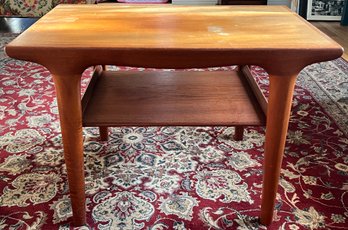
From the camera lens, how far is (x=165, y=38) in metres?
0.95

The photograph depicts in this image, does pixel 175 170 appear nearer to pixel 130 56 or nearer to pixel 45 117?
pixel 130 56

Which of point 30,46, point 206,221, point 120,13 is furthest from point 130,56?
point 206,221

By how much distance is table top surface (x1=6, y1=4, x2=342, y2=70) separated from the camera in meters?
0.88

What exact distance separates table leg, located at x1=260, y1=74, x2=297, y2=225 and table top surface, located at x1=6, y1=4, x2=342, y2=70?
77mm

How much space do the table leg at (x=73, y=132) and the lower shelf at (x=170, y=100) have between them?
0.07 meters

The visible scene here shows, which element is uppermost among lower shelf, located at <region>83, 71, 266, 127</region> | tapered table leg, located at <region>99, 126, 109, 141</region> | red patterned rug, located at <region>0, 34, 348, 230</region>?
lower shelf, located at <region>83, 71, 266, 127</region>

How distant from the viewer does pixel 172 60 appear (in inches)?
35.0

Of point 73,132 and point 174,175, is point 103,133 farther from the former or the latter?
point 73,132

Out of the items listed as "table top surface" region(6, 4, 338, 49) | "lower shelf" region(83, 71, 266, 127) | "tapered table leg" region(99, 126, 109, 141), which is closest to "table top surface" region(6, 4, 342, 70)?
"table top surface" region(6, 4, 338, 49)

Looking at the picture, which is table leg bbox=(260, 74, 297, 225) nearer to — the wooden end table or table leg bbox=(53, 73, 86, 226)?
the wooden end table

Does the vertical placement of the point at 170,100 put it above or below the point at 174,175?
above

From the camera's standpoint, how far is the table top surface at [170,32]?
34.4 inches

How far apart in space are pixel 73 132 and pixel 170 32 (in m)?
0.34

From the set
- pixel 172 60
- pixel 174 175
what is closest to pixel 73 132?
pixel 172 60
